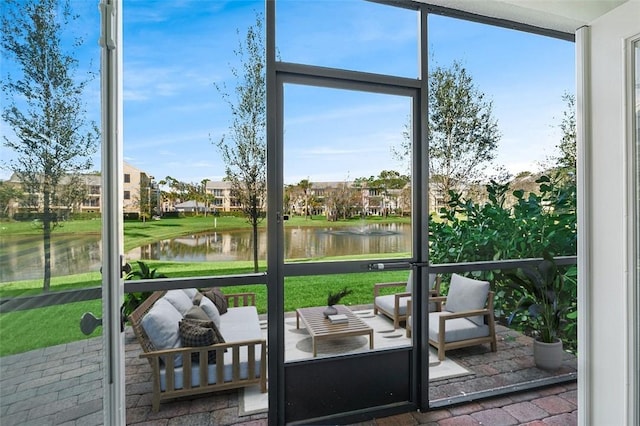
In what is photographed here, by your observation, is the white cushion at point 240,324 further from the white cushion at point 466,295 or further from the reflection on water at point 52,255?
the white cushion at point 466,295

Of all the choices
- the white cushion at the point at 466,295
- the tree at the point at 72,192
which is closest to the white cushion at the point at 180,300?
the tree at the point at 72,192

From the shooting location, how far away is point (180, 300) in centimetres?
201

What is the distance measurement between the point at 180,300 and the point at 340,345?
1087 mm

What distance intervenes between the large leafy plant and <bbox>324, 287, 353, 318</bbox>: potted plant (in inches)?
59.1

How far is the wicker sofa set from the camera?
1929 mm

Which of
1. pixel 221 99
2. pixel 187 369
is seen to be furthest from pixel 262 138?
pixel 187 369

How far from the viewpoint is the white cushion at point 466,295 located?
244 centimetres

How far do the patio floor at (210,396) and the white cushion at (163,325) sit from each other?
12 cm

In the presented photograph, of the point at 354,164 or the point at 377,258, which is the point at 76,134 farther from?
the point at 377,258

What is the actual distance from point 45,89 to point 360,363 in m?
2.14

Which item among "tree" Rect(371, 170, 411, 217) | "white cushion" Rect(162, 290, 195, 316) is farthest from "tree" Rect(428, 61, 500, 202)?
"white cushion" Rect(162, 290, 195, 316)

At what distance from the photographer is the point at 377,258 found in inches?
87.5

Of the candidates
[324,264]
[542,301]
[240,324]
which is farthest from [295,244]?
[542,301]

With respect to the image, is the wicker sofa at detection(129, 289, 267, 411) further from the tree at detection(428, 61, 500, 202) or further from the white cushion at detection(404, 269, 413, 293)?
the tree at detection(428, 61, 500, 202)
